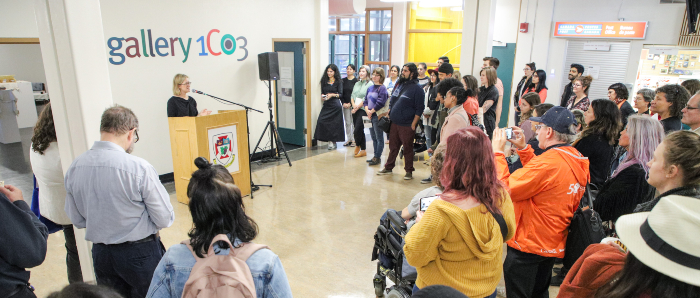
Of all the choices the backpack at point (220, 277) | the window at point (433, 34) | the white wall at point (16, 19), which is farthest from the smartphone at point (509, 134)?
the window at point (433, 34)

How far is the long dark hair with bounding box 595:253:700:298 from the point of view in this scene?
1.01 m

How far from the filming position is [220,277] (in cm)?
127

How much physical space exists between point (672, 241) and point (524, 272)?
1.47 metres

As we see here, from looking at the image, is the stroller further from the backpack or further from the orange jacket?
the backpack

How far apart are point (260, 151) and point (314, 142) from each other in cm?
127

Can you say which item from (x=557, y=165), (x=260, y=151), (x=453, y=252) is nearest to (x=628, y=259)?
(x=453, y=252)

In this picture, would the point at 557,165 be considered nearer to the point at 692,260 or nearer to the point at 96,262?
the point at 692,260

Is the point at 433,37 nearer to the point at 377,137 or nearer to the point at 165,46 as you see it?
the point at 377,137

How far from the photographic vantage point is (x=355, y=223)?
438 cm

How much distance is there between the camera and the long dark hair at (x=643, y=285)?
39.9 inches

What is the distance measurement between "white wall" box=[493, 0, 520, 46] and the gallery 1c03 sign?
655cm

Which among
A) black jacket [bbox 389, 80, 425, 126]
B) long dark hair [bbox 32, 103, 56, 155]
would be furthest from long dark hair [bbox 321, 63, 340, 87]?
long dark hair [bbox 32, 103, 56, 155]

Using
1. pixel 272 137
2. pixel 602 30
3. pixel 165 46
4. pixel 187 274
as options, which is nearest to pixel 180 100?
pixel 165 46

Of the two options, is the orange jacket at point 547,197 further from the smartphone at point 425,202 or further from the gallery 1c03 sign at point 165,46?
the gallery 1c03 sign at point 165,46
